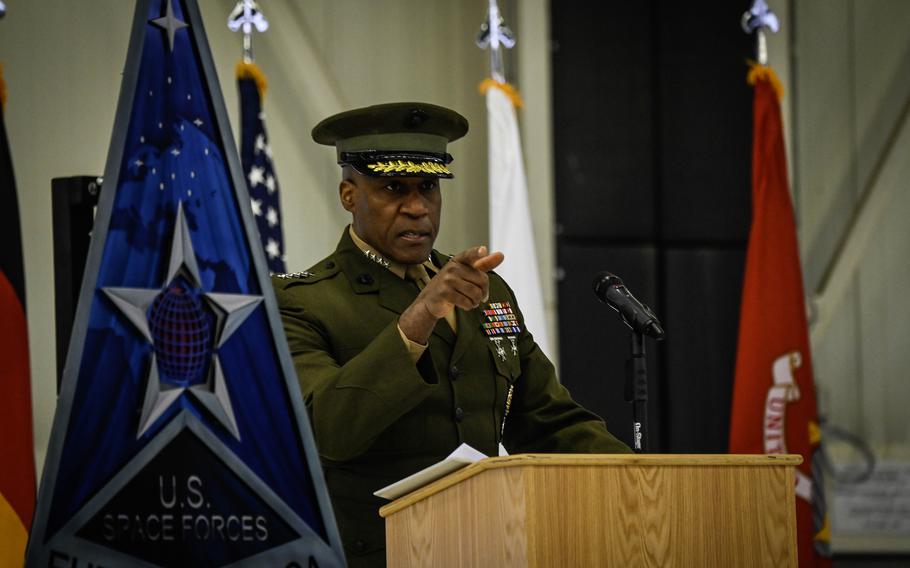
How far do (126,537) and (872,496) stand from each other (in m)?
4.36

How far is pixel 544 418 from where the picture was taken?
2605 millimetres

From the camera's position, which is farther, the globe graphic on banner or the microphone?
the microphone

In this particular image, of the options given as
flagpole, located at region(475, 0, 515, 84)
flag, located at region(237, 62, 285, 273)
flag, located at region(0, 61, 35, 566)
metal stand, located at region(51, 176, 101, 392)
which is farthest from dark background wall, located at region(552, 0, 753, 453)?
metal stand, located at region(51, 176, 101, 392)

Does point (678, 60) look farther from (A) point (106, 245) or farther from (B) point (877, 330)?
(A) point (106, 245)

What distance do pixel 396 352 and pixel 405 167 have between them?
1.50ft

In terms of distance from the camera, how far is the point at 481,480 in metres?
1.84

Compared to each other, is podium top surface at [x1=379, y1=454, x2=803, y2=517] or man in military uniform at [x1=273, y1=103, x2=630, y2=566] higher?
man in military uniform at [x1=273, y1=103, x2=630, y2=566]

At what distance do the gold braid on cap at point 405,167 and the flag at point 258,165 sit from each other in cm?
174

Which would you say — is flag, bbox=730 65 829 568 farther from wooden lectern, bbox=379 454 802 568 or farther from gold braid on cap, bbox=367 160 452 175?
wooden lectern, bbox=379 454 802 568

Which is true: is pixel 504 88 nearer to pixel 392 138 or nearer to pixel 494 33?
pixel 494 33

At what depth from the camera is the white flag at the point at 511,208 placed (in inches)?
179

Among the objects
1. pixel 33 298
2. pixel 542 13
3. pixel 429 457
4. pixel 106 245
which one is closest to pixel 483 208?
pixel 542 13

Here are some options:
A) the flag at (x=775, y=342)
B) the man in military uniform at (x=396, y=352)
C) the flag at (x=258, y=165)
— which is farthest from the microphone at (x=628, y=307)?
the flag at (x=775, y=342)

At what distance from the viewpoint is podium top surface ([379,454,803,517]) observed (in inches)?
69.7
